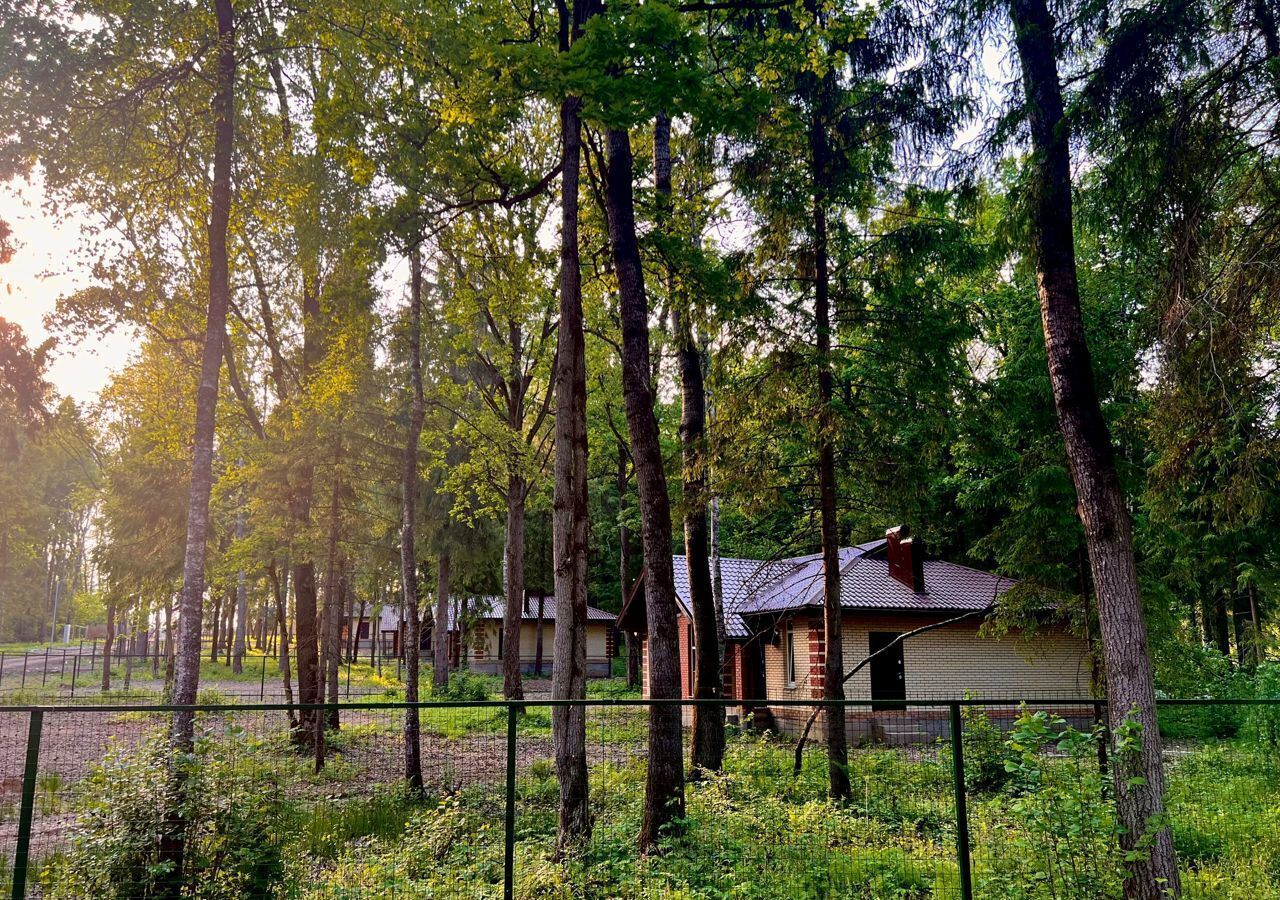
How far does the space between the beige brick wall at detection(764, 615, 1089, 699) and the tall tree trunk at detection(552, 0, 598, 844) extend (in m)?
13.3

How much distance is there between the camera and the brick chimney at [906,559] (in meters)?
21.7

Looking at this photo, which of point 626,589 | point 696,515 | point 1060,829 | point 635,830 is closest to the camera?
point 1060,829

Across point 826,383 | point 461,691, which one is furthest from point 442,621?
point 826,383

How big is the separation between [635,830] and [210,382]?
7062mm

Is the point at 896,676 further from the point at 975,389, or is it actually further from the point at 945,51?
the point at 945,51

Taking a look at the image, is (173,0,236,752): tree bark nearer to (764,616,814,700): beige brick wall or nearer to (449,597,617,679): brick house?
(764,616,814,700): beige brick wall

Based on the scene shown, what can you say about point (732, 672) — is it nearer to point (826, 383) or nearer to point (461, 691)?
point (461, 691)

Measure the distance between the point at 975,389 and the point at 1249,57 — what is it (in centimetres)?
586

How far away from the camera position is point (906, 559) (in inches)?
869

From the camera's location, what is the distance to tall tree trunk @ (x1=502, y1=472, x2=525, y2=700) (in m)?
→ 21.3

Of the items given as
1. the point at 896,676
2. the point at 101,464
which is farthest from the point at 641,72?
the point at 101,464

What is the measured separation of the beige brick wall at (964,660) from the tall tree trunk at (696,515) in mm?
8353

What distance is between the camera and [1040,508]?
545 inches

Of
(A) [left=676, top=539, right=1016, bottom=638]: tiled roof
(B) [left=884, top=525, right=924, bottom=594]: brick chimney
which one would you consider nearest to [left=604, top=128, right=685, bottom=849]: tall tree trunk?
(A) [left=676, top=539, right=1016, bottom=638]: tiled roof
